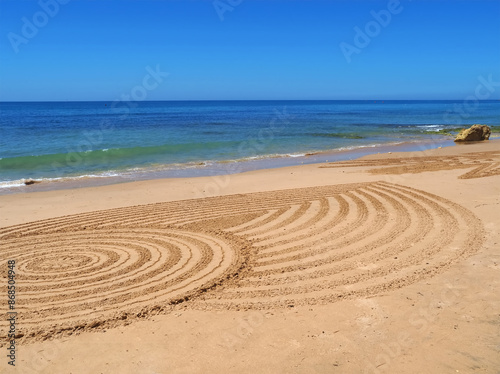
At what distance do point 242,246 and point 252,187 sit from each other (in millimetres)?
6046

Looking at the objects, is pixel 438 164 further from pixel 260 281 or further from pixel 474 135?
pixel 260 281

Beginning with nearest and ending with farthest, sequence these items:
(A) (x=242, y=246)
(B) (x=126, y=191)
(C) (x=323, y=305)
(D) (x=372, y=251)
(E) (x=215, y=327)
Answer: (E) (x=215, y=327)
(C) (x=323, y=305)
(D) (x=372, y=251)
(A) (x=242, y=246)
(B) (x=126, y=191)

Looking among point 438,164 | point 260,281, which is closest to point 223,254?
point 260,281

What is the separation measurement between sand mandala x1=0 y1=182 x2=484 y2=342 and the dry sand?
0.04m

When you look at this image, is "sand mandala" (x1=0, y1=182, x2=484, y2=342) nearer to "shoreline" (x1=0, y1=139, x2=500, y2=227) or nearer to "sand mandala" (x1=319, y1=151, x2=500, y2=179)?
"shoreline" (x1=0, y1=139, x2=500, y2=227)

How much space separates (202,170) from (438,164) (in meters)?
10.5

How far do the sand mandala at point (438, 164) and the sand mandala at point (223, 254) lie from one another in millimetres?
4645

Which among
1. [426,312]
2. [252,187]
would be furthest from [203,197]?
[426,312]

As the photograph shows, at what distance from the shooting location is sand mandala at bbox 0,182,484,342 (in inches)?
249

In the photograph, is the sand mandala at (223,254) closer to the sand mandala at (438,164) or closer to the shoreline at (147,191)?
the shoreline at (147,191)

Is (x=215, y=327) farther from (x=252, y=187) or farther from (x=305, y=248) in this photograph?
(x=252, y=187)

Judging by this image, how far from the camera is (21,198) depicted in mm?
13367

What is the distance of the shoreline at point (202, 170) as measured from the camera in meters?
15.9

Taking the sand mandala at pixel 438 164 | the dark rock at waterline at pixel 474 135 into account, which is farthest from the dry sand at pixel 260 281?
the dark rock at waterline at pixel 474 135
